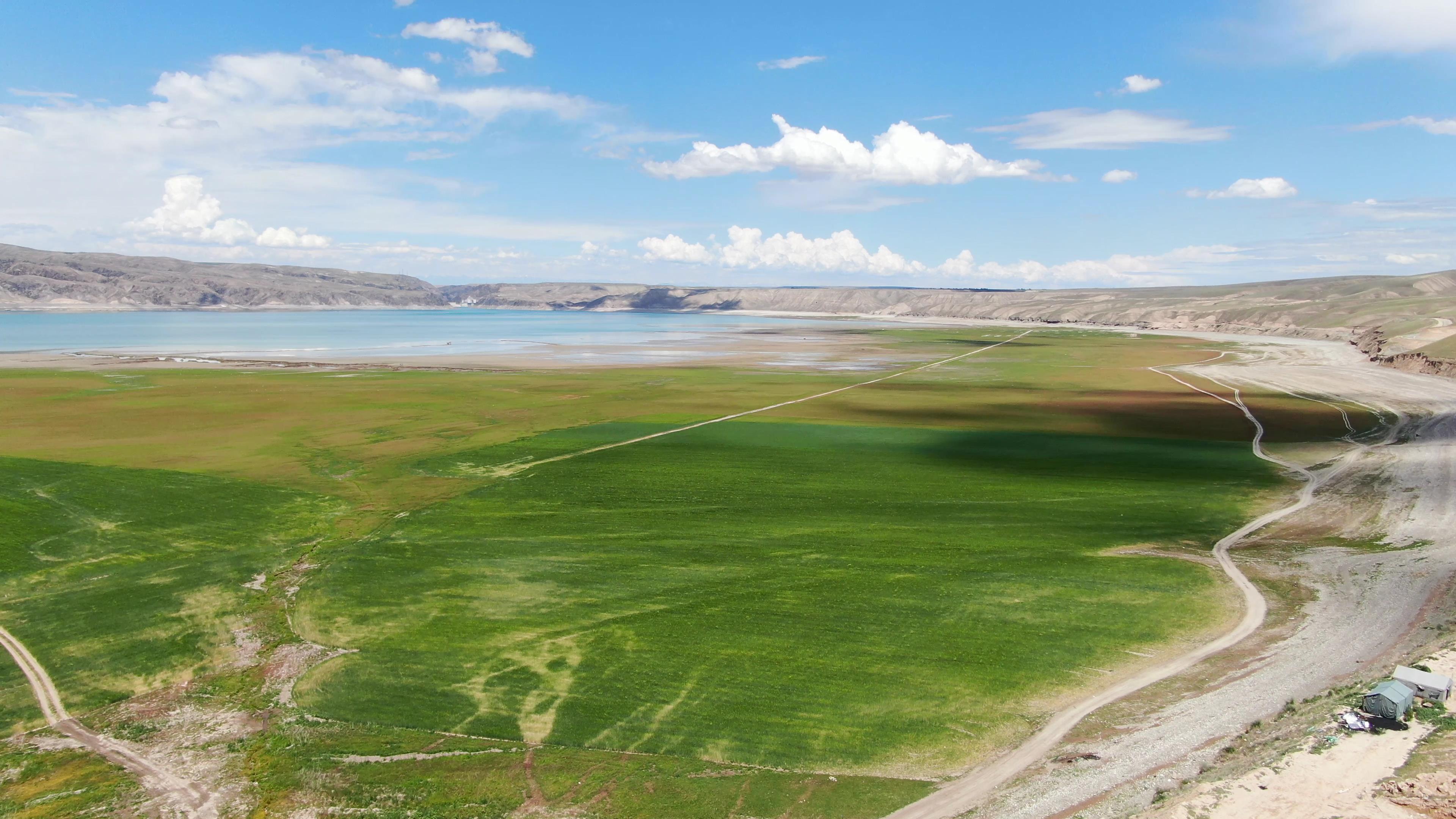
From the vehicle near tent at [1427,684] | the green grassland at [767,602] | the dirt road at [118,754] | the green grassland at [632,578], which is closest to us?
the dirt road at [118,754]

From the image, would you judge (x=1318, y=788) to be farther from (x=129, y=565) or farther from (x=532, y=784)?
(x=129, y=565)

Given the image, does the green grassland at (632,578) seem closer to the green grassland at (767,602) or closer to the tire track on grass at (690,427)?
the green grassland at (767,602)

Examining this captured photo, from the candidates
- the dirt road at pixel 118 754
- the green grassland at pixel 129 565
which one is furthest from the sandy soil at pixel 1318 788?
the green grassland at pixel 129 565

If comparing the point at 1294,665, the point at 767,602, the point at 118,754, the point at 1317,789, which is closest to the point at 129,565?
the point at 118,754

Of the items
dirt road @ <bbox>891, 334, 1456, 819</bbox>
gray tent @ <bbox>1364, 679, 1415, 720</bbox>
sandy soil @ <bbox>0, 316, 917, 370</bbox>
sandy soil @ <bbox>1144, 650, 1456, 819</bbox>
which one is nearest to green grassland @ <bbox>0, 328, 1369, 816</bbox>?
dirt road @ <bbox>891, 334, 1456, 819</bbox>

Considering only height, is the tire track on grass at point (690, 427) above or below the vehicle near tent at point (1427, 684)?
above

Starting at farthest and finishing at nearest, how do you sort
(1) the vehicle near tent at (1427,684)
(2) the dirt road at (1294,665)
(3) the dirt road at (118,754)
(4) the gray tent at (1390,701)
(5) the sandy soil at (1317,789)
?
(1) the vehicle near tent at (1427,684), (4) the gray tent at (1390,701), (2) the dirt road at (1294,665), (3) the dirt road at (118,754), (5) the sandy soil at (1317,789)

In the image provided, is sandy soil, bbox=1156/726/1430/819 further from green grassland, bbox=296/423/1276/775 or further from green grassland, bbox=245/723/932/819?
green grassland, bbox=245/723/932/819
